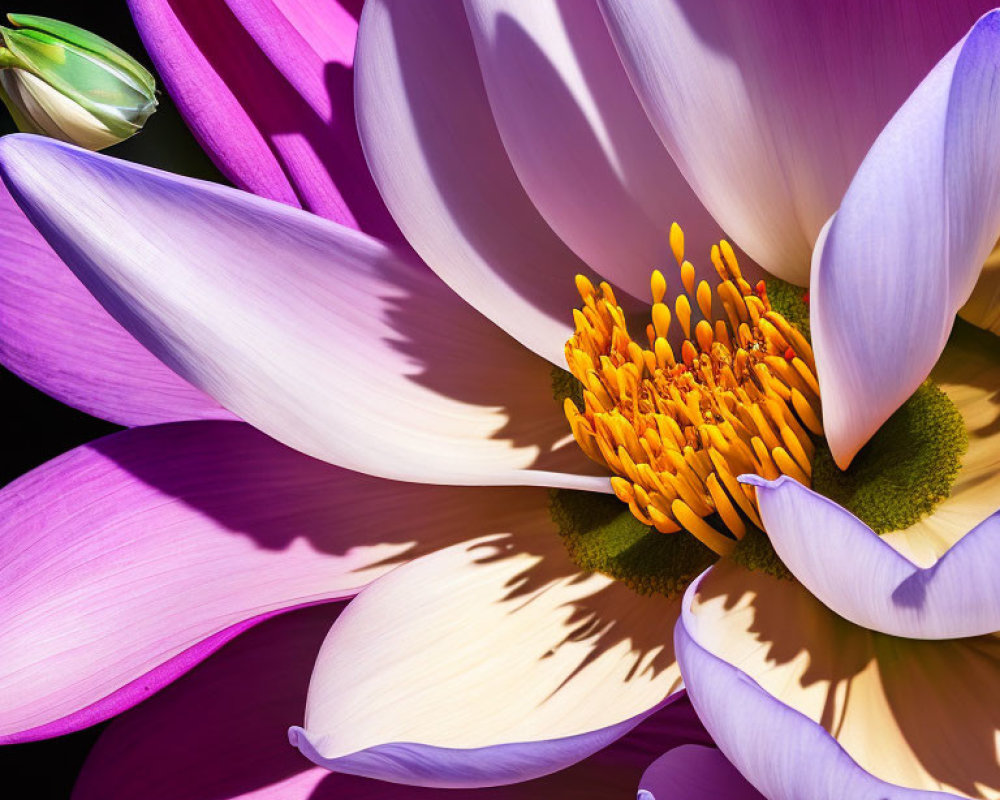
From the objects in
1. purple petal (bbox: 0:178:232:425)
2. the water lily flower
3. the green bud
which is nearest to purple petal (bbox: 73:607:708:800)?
the water lily flower

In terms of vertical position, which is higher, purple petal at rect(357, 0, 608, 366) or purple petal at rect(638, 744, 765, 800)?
purple petal at rect(357, 0, 608, 366)

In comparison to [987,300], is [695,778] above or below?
below

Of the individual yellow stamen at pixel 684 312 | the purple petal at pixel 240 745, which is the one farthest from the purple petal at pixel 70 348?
the individual yellow stamen at pixel 684 312

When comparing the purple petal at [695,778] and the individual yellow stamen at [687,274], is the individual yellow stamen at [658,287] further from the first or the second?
the purple petal at [695,778]

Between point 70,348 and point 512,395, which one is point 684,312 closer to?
point 512,395

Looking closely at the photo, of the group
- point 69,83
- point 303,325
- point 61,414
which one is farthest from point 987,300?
point 61,414

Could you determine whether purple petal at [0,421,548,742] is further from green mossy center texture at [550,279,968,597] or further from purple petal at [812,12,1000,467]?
purple petal at [812,12,1000,467]
